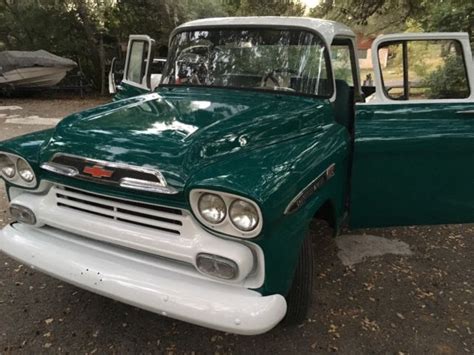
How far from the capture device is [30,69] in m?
13.0

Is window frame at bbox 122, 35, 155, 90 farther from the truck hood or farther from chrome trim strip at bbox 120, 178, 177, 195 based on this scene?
chrome trim strip at bbox 120, 178, 177, 195

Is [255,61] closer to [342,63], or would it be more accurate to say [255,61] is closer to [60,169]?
[342,63]

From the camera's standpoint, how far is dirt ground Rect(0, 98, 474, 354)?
2.56 meters

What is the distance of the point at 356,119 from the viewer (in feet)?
9.77

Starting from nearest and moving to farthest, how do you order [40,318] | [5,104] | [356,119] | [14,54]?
1. [40,318]
2. [356,119]
3. [5,104]
4. [14,54]

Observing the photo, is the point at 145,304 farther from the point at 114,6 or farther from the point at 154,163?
the point at 114,6

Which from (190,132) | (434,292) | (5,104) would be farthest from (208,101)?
(5,104)

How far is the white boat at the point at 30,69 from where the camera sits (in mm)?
12789

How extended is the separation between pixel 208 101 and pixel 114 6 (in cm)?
1281

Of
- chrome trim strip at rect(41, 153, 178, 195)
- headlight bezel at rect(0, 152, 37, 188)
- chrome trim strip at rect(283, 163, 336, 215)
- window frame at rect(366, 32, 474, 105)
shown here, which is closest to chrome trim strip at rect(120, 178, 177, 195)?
chrome trim strip at rect(41, 153, 178, 195)

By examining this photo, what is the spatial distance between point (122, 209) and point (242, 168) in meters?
0.68

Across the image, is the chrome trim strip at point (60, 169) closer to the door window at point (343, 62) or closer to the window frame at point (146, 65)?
the window frame at point (146, 65)

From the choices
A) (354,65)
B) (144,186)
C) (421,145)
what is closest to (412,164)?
(421,145)

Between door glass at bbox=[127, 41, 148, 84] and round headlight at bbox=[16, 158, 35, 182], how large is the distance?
83.6 inches
